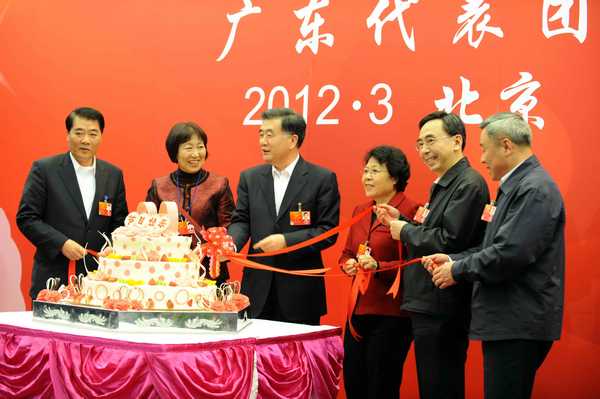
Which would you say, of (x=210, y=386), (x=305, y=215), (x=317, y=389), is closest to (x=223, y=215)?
(x=305, y=215)

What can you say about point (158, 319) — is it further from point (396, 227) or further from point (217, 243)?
point (396, 227)

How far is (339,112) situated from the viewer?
211 inches

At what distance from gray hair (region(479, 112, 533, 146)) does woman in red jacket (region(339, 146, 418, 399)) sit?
77cm

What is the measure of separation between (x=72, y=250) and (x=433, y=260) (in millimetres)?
1919

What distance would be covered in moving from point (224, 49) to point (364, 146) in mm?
1124

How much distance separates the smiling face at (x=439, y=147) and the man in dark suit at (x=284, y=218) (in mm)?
677

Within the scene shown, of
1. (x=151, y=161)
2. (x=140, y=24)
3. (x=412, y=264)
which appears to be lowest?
(x=412, y=264)

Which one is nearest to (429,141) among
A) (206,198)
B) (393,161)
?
(393,161)

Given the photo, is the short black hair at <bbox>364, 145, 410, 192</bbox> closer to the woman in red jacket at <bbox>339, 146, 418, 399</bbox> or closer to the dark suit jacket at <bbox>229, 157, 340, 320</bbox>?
the woman in red jacket at <bbox>339, 146, 418, 399</bbox>

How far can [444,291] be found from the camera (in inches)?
150

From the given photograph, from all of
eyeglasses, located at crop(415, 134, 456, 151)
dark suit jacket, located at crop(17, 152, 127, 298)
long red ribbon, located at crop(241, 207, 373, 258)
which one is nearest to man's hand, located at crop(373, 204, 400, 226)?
long red ribbon, located at crop(241, 207, 373, 258)

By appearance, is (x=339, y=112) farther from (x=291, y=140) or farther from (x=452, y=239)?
(x=452, y=239)

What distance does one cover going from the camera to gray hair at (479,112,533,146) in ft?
11.6

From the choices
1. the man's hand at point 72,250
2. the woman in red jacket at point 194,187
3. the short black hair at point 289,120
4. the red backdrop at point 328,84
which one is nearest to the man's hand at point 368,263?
the short black hair at point 289,120
